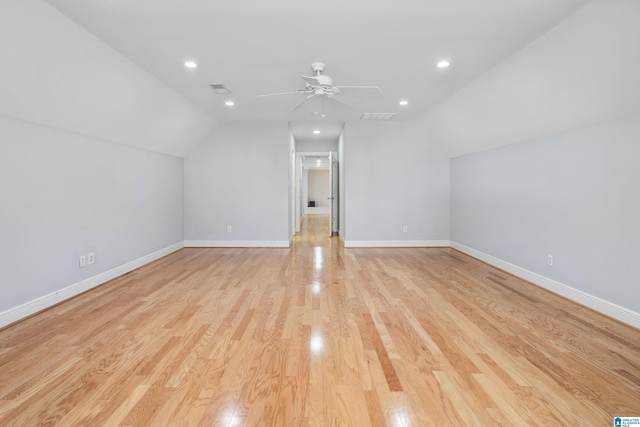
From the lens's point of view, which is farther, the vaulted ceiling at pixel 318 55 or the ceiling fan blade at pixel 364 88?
the ceiling fan blade at pixel 364 88

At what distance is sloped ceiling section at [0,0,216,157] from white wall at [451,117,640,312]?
4.74 meters

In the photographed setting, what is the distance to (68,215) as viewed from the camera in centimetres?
312

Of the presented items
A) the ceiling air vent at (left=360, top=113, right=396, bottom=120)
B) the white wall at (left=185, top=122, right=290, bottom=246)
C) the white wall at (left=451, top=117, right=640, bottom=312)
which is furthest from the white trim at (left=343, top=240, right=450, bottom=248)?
the ceiling air vent at (left=360, top=113, right=396, bottom=120)

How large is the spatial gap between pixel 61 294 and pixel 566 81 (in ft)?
17.5

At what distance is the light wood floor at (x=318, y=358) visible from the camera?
149cm

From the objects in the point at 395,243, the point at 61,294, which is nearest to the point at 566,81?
the point at 395,243

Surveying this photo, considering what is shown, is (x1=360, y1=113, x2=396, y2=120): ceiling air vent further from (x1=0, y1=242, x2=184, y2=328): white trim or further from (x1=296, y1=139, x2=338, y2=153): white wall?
(x1=0, y1=242, x2=184, y2=328): white trim

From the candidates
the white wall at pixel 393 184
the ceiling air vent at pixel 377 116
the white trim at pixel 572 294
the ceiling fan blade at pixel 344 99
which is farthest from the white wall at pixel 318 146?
the white trim at pixel 572 294

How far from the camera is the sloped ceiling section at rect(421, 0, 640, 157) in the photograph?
6.89 feet

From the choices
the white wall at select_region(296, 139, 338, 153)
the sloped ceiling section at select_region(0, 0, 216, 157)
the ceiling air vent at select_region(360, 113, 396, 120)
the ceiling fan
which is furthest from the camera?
the white wall at select_region(296, 139, 338, 153)

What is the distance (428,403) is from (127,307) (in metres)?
2.80

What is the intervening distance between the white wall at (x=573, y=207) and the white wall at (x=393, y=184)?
1.22 m

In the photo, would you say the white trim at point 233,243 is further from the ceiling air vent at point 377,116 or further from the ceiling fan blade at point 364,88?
the ceiling fan blade at point 364,88

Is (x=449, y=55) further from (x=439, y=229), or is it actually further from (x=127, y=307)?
(x=127, y=307)
